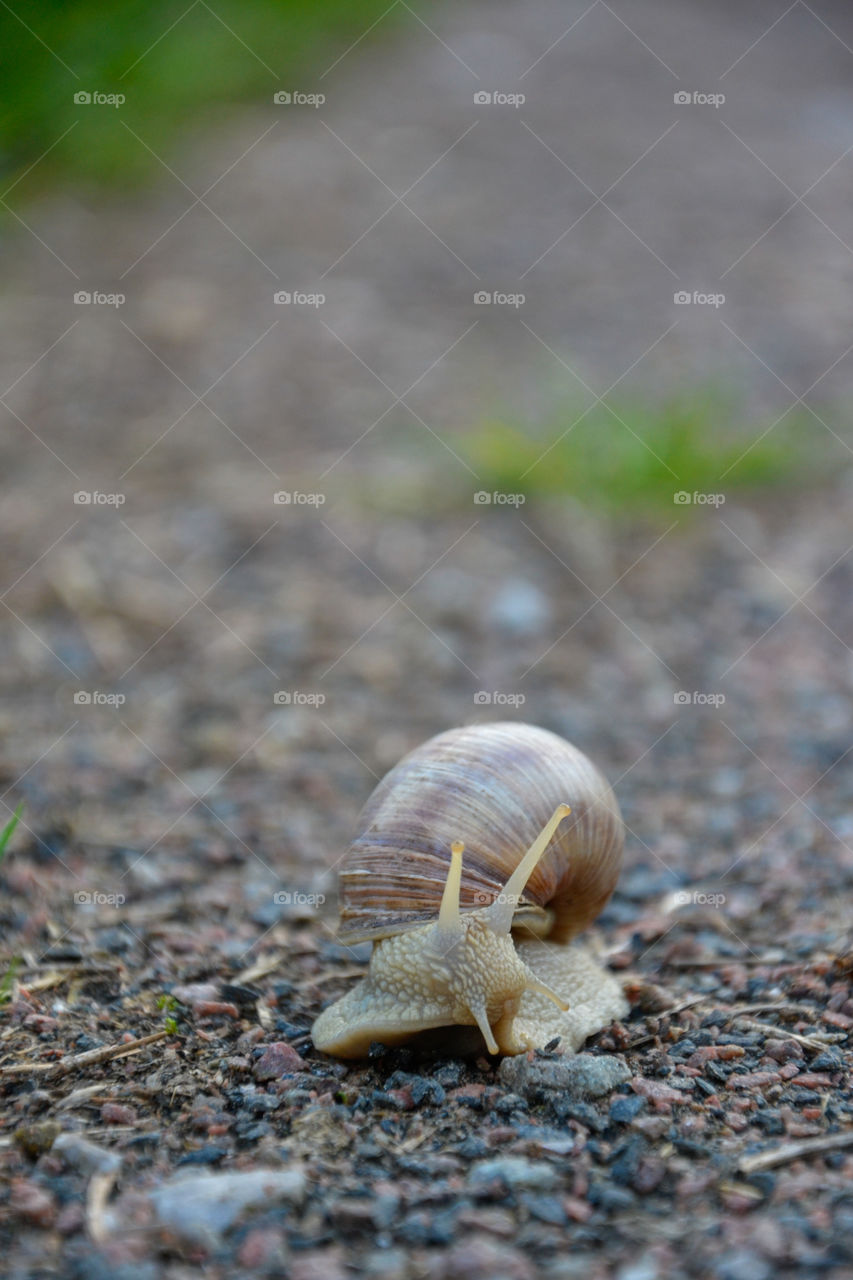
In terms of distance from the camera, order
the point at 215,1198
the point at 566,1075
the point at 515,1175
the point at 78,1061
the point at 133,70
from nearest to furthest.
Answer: the point at 215,1198, the point at 515,1175, the point at 566,1075, the point at 78,1061, the point at 133,70

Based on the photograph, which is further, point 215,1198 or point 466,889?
point 466,889

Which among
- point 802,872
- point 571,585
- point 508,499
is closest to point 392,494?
point 508,499

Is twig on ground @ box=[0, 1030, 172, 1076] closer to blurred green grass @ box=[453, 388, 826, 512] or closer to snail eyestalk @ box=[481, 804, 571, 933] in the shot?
snail eyestalk @ box=[481, 804, 571, 933]

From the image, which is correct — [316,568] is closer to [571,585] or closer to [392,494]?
[392,494]

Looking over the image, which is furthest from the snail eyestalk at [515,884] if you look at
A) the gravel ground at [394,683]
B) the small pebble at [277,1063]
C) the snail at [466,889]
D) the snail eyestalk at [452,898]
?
the small pebble at [277,1063]

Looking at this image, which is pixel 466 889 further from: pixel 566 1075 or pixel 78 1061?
pixel 78 1061

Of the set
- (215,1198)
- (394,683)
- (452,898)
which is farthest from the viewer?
(394,683)

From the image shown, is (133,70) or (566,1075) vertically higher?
(133,70)

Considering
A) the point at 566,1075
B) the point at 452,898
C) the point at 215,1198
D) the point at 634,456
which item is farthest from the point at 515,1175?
the point at 634,456

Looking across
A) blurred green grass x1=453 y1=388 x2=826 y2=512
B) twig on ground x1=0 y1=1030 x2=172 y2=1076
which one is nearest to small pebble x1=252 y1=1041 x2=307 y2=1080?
twig on ground x1=0 y1=1030 x2=172 y2=1076
